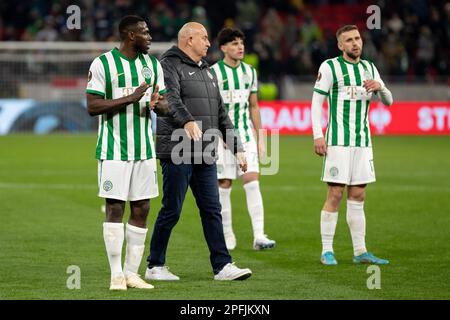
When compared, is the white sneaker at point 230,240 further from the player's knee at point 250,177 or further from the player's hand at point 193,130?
the player's hand at point 193,130

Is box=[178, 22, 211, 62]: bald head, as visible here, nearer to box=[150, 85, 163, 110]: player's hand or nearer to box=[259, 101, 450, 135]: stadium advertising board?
box=[150, 85, 163, 110]: player's hand

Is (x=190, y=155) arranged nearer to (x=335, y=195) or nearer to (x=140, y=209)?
(x=140, y=209)

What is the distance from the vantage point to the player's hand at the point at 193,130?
8312 mm

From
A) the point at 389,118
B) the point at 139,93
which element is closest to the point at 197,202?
the point at 139,93

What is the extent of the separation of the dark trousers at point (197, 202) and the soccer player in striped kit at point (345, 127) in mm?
1327

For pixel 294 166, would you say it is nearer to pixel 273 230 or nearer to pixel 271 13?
pixel 273 230

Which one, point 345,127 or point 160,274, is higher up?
point 345,127

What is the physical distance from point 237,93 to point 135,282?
3.51m

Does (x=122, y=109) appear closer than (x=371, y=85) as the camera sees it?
Yes

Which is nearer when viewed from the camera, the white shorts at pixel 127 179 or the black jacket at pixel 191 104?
the white shorts at pixel 127 179

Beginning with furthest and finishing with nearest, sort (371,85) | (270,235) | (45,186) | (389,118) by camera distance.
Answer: (389,118) → (45,186) → (270,235) → (371,85)

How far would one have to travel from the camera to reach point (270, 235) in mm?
11812

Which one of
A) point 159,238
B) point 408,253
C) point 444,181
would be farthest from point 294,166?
point 159,238

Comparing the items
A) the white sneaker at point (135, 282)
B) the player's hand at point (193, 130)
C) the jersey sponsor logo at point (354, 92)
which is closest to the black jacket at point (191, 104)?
the player's hand at point (193, 130)
